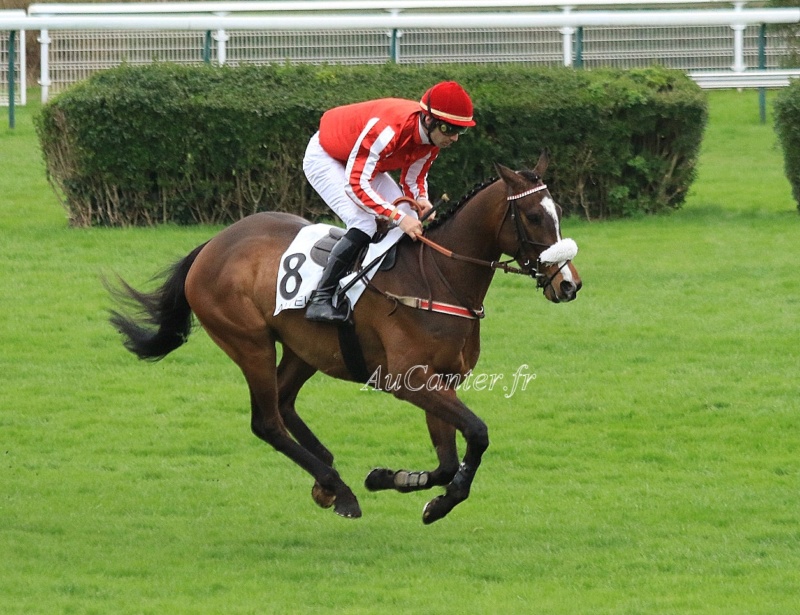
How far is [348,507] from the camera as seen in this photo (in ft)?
19.2

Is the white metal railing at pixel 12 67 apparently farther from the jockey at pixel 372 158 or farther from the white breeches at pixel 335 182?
the jockey at pixel 372 158

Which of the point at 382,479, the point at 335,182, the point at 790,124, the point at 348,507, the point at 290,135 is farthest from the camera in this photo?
the point at 790,124

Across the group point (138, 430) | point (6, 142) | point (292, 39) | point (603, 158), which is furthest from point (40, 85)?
point (138, 430)

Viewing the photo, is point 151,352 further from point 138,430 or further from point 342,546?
point 342,546

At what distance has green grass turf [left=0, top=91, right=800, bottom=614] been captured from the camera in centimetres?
512

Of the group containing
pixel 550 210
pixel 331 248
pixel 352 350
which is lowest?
pixel 352 350

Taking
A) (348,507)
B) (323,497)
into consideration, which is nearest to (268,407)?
(323,497)

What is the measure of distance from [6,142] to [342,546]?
12302mm

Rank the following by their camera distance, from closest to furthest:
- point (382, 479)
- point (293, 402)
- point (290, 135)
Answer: point (382, 479) < point (293, 402) < point (290, 135)

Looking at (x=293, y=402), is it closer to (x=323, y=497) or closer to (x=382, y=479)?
(x=323, y=497)

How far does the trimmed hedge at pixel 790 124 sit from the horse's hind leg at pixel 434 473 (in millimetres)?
7715

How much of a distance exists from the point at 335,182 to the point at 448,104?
814 millimetres

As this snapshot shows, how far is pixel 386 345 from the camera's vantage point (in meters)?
5.70

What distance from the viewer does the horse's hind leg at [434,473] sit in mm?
5598
